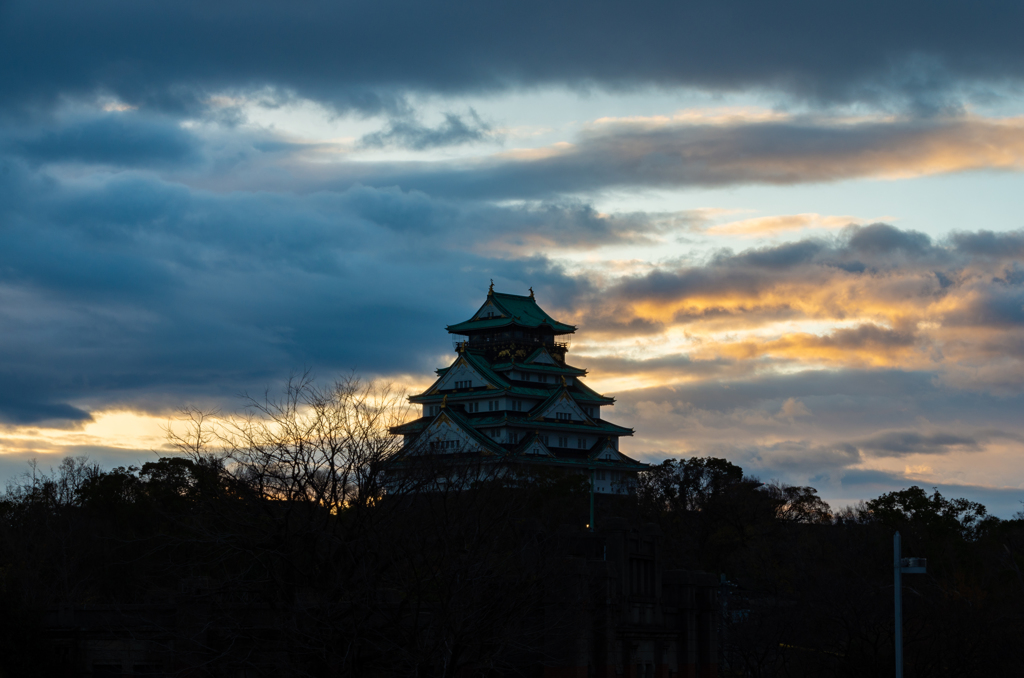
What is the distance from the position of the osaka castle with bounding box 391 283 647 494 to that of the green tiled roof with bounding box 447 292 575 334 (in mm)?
110

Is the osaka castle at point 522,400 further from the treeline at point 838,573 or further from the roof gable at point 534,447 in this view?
the treeline at point 838,573

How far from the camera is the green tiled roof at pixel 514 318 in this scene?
131 metres

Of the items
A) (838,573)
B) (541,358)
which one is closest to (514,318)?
(541,358)

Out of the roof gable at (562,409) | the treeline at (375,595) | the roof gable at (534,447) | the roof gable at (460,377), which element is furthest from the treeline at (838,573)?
the roof gable at (460,377)

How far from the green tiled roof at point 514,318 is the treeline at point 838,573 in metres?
28.8

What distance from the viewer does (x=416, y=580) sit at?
30125 mm

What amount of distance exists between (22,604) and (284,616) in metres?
9.30

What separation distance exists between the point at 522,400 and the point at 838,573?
204 feet

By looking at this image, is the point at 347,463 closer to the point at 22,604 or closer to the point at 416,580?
the point at 416,580

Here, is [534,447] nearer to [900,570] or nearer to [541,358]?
[541,358]

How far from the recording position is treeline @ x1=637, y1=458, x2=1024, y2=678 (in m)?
53.4

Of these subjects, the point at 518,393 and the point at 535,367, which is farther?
the point at 535,367

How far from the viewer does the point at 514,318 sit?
5113 inches

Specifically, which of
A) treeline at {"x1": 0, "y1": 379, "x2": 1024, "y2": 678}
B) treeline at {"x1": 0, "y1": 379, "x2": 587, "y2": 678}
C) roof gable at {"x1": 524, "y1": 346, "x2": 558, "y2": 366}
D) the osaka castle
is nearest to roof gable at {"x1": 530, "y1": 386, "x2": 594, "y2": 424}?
the osaka castle
